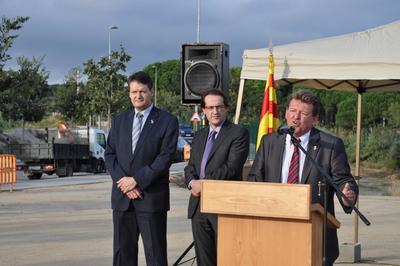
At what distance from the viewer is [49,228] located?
13305 mm

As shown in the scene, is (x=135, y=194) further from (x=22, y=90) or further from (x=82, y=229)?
(x=22, y=90)

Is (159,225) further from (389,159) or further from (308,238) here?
(389,159)

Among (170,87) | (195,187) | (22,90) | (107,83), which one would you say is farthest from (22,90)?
(170,87)

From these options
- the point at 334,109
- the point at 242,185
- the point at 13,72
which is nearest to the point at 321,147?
the point at 242,185

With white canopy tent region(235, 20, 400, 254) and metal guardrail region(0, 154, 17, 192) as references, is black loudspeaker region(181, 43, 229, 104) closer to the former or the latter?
white canopy tent region(235, 20, 400, 254)

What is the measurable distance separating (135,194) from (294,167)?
1.54 m

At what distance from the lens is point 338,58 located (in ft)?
28.3

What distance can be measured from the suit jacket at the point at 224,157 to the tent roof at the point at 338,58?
2234 mm

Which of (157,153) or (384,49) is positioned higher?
(384,49)

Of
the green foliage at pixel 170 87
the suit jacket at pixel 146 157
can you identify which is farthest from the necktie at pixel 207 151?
the green foliage at pixel 170 87

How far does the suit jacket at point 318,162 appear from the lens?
5.52 m

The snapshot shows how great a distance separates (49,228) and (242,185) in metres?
8.90

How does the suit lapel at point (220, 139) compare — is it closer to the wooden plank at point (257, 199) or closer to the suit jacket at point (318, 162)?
the suit jacket at point (318, 162)

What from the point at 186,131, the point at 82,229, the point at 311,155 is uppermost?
the point at 311,155
